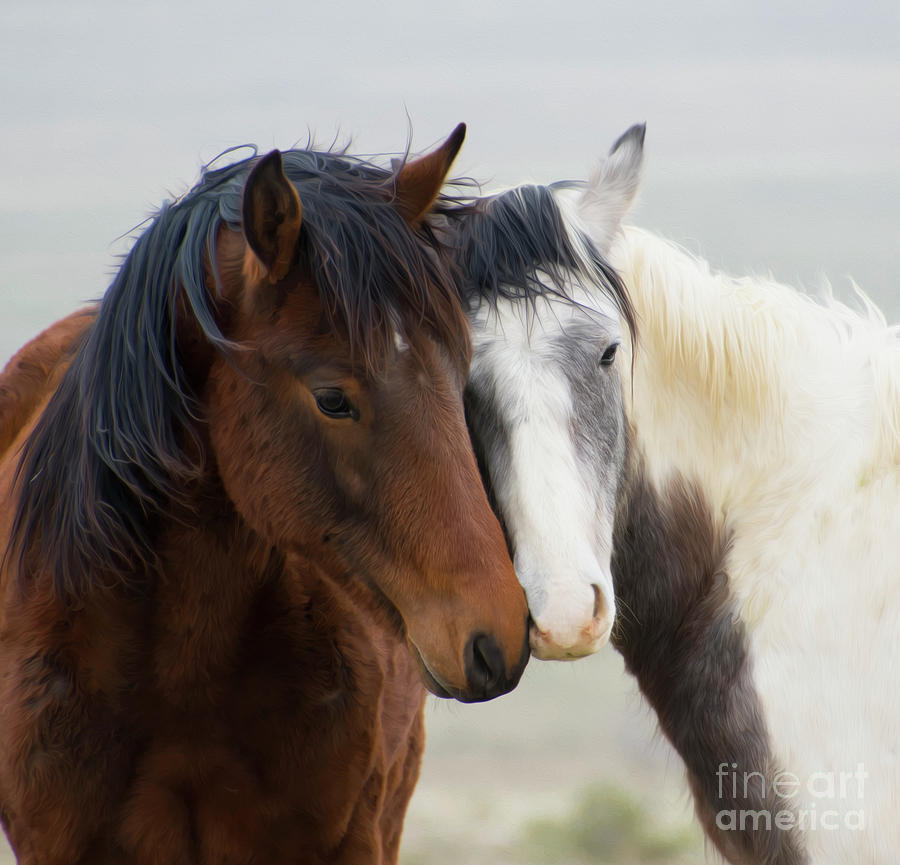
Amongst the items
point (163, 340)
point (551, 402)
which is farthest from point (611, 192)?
point (163, 340)

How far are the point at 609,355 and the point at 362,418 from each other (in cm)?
72

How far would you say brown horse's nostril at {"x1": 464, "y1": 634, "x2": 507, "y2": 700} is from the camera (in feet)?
5.37

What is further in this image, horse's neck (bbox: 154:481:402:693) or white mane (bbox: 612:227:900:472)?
white mane (bbox: 612:227:900:472)

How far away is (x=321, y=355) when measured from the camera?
1.75 m

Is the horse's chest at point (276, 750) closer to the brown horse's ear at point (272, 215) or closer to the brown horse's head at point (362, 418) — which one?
the brown horse's head at point (362, 418)

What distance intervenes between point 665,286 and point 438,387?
38.1 inches

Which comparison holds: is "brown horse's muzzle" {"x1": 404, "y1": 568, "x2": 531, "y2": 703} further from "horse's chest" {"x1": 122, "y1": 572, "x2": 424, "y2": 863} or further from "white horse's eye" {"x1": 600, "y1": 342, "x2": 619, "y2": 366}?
"white horse's eye" {"x1": 600, "y1": 342, "x2": 619, "y2": 366}

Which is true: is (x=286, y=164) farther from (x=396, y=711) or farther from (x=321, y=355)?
(x=396, y=711)

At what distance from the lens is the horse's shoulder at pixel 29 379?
9.95 feet

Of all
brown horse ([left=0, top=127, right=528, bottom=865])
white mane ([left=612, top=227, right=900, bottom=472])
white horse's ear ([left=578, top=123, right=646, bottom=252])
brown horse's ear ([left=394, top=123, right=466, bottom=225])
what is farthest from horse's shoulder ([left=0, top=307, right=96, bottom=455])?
white mane ([left=612, top=227, right=900, bottom=472])

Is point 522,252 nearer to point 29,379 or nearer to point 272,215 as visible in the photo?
point 272,215

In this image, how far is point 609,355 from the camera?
7.24 ft

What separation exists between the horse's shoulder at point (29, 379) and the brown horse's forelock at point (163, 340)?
1034 mm

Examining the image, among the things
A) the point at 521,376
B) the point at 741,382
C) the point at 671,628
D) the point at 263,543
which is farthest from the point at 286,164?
the point at 671,628
